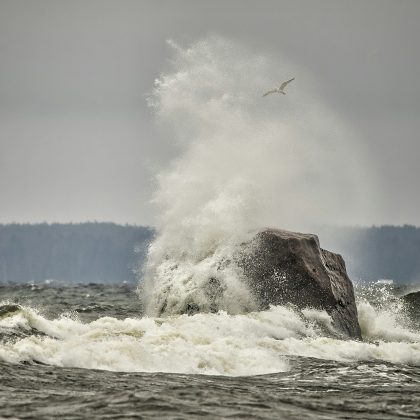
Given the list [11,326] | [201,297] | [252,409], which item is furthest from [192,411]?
[201,297]

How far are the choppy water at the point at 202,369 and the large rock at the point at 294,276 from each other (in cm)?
65

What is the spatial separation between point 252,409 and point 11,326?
22.7 feet

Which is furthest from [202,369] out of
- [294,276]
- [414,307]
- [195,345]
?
[414,307]

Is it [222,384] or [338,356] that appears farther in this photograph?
[338,356]

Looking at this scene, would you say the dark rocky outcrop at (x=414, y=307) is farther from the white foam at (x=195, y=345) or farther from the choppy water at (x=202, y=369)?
the choppy water at (x=202, y=369)

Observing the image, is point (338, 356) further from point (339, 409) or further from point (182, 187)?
point (182, 187)

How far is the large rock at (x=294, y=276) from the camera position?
67.2 ft

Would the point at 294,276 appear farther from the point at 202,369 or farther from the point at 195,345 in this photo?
the point at 202,369

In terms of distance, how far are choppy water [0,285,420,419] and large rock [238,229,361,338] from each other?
2.13 feet

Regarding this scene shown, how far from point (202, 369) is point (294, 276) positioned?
6152mm

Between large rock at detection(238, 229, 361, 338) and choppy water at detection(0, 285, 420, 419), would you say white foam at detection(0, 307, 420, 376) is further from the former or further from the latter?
large rock at detection(238, 229, 361, 338)

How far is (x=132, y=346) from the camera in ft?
50.6

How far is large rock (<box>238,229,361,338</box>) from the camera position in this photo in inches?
806

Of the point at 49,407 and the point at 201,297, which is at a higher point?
the point at 201,297
